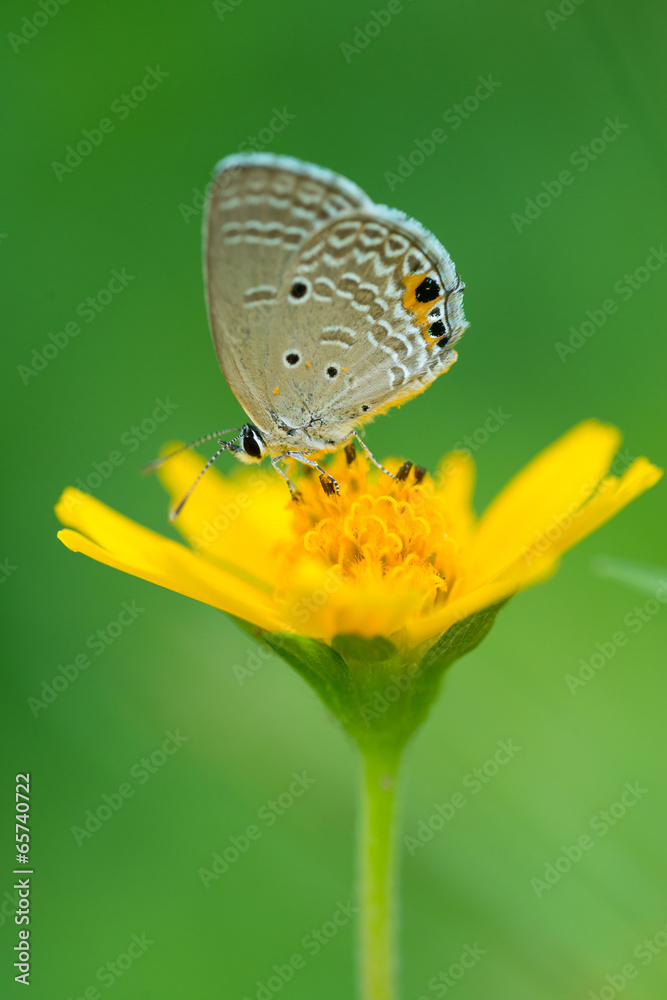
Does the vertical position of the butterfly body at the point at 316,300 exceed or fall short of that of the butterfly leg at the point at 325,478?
it exceeds it

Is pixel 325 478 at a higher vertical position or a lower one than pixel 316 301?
lower

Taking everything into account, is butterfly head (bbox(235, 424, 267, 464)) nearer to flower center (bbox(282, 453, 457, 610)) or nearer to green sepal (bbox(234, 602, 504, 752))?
flower center (bbox(282, 453, 457, 610))

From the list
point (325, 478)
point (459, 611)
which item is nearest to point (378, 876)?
point (459, 611)

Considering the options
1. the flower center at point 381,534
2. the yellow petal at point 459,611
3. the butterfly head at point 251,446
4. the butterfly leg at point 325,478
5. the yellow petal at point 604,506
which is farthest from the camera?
the butterfly head at point 251,446

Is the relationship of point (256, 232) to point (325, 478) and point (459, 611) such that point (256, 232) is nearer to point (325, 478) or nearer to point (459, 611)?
point (325, 478)

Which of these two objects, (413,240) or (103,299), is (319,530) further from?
(103,299)

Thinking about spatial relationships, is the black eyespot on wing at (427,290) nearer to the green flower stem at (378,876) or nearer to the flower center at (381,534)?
the flower center at (381,534)

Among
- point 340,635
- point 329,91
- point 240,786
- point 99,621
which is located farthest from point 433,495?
point 329,91

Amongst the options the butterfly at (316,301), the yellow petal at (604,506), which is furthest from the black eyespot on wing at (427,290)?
the yellow petal at (604,506)
